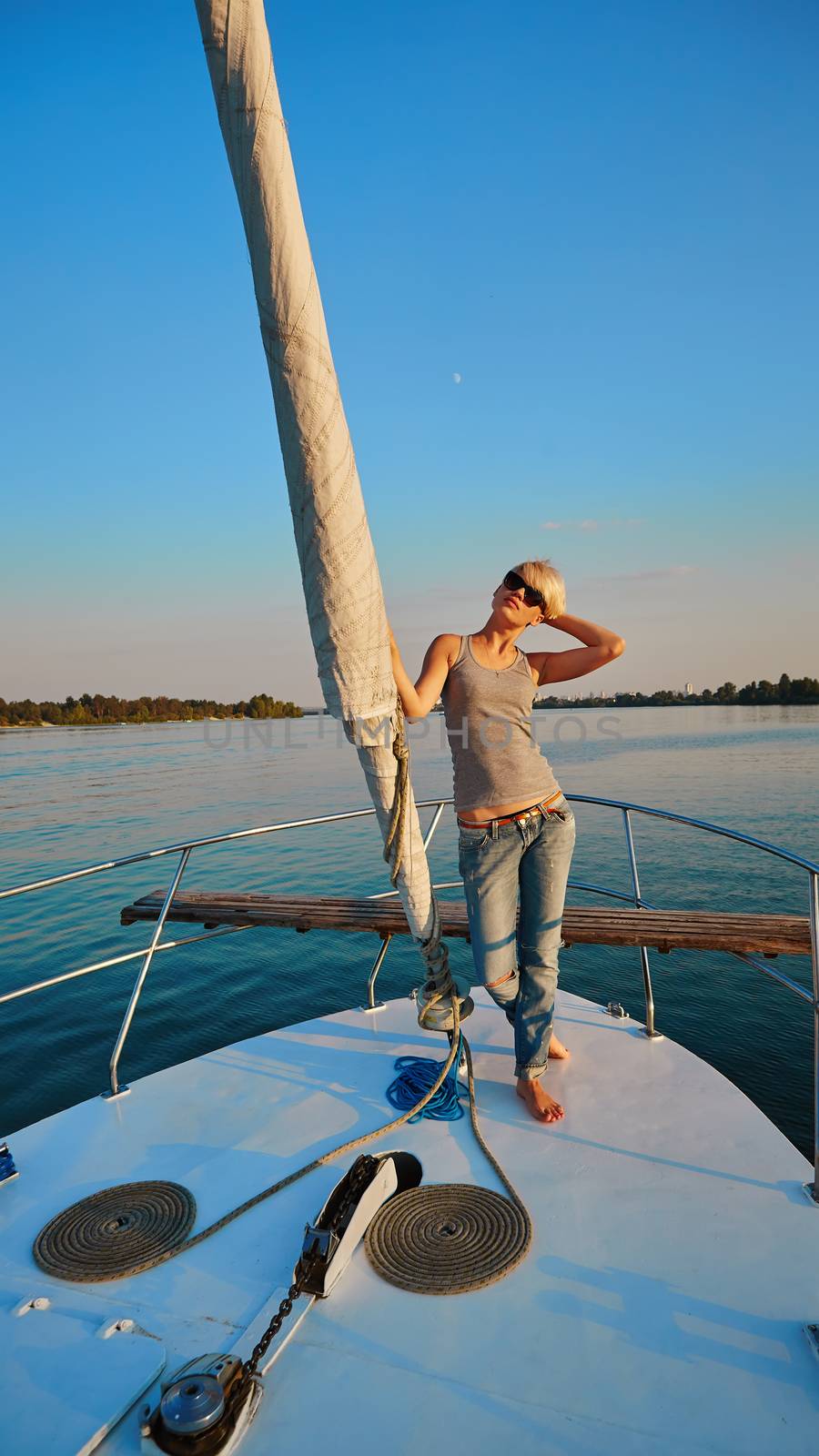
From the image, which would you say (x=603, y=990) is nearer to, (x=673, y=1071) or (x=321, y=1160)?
(x=673, y=1071)

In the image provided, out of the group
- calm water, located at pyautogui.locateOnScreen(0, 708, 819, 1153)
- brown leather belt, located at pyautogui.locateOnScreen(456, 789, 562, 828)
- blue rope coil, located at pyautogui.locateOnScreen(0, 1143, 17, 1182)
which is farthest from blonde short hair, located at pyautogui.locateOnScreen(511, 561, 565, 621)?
blue rope coil, located at pyautogui.locateOnScreen(0, 1143, 17, 1182)

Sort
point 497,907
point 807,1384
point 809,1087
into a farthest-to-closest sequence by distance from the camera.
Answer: point 809,1087, point 497,907, point 807,1384

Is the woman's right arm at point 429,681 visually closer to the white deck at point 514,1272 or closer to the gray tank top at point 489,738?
the gray tank top at point 489,738

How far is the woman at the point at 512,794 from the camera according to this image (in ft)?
8.71

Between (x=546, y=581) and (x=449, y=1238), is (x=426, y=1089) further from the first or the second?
(x=546, y=581)

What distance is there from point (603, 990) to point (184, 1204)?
5.37 metres

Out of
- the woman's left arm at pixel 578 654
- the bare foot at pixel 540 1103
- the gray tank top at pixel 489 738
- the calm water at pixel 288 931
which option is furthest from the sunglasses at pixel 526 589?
the bare foot at pixel 540 1103

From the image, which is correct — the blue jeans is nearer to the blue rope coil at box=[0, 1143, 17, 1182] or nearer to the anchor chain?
the anchor chain

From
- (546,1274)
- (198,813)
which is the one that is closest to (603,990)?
(546,1274)

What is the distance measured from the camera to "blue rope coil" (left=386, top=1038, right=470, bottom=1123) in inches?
110

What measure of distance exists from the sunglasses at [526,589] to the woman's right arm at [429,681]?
27 centimetres

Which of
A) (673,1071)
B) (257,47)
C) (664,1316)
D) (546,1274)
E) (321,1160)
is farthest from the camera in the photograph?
(673,1071)

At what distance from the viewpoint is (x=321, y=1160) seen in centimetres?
242

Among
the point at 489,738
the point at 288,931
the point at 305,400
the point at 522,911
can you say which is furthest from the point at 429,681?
the point at 288,931
